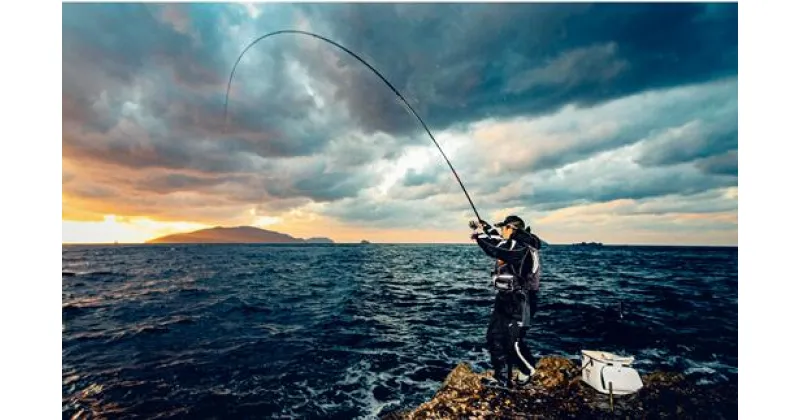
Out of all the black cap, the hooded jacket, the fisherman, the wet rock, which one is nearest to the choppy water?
the wet rock

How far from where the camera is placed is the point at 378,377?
9.19 m

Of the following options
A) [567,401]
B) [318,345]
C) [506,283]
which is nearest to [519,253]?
[506,283]

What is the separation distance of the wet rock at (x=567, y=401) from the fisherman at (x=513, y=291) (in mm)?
517

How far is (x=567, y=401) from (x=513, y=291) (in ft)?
6.98

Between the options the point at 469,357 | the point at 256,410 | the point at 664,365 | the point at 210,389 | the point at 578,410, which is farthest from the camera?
the point at 469,357

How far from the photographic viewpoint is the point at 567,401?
6176 mm

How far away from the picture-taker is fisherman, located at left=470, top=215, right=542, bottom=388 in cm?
670

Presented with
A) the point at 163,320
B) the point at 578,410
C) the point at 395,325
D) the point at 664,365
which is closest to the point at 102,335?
the point at 163,320

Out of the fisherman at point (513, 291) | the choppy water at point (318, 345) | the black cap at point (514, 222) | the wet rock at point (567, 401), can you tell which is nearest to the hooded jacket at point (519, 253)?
the fisherman at point (513, 291)

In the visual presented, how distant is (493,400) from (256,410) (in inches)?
207

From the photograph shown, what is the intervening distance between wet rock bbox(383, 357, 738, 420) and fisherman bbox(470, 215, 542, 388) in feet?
1.70

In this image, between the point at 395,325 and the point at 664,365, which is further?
the point at 395,325

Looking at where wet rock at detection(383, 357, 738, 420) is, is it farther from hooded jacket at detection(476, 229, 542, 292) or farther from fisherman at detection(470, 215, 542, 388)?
hooded jacket at detection(476, 229, 542, 292)
